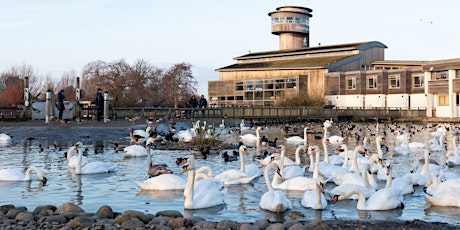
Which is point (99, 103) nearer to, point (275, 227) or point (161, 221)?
point (161, 221)

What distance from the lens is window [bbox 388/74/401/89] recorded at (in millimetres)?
68250

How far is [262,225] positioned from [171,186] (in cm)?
441

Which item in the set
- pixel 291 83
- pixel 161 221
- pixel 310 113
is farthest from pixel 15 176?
pixel 291 83

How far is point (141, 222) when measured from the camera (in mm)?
8602

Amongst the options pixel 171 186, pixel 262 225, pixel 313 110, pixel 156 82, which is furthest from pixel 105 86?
pixel 262 225

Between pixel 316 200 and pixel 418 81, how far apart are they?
59.7m

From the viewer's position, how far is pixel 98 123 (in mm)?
33156

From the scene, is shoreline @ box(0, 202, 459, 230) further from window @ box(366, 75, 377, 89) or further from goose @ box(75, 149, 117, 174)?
window @ box(366, 75, 377, 89)

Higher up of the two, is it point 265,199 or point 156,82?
point 156,82

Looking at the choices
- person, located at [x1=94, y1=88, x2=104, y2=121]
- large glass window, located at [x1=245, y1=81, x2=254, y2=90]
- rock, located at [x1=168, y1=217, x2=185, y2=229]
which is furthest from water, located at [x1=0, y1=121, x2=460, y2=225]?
large glass window, located at [x1=245, y1=81, x2=254, y2=90]

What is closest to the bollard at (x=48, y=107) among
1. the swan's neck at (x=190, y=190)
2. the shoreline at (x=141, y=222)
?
the swan's neck at (x=190, y=190)

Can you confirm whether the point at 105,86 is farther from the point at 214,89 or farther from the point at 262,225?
the point at 262,225

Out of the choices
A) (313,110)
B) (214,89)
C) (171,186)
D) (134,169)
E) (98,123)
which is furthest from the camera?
(214,89)

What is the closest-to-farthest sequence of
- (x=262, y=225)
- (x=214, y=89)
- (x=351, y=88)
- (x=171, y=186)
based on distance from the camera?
1. (x=262, y=225)
2. (x=171, y=186)
3. (x=351, y=88)
4. (x=214, y=89)
